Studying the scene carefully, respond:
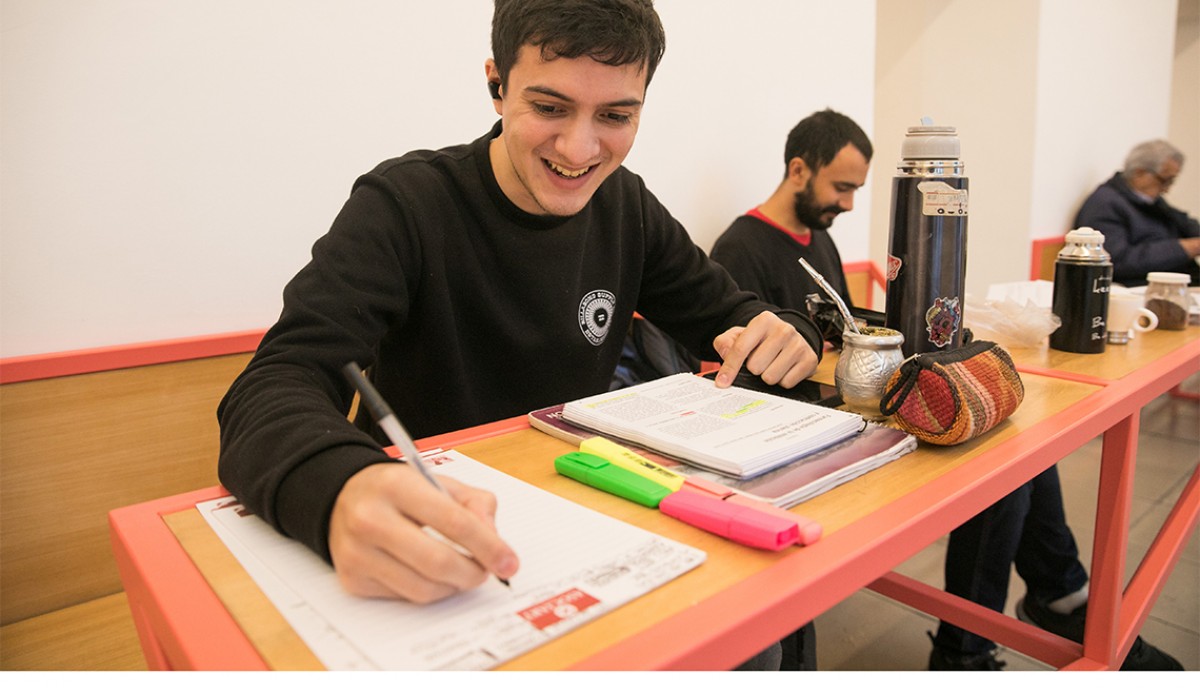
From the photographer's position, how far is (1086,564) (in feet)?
6.64

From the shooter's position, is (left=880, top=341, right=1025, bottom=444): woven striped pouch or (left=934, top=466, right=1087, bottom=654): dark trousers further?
(left=934, top=466, right=1087, bottom=654): dark trousers

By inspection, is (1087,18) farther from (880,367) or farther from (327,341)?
(327,341)

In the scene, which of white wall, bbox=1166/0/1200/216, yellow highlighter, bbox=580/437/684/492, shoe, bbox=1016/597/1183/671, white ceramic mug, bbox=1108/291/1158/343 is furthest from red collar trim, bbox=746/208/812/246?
white wall, bbox=1166/0/1200/216

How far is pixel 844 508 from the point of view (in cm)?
64

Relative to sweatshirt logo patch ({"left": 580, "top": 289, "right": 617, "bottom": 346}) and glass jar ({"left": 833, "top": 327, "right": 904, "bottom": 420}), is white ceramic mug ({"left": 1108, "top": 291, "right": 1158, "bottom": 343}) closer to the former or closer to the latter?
glass jar ({"left": 833, "top": 327, "right": 904, "bottom": 420})

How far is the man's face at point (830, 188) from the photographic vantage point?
206 centimetres

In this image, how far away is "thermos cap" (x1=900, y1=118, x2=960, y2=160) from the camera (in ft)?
2.98

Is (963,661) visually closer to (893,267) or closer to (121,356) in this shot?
(893,267)

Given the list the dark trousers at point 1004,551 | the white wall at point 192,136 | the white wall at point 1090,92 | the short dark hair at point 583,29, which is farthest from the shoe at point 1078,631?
the white wall at point 1090,92

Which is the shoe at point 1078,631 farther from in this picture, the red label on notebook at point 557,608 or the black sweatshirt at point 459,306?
the red label on notebook at point 557,608

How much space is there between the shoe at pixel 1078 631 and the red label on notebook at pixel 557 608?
139 cm

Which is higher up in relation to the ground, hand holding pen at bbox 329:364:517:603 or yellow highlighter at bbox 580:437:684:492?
hand holding pen at bbox 329:364:517:603

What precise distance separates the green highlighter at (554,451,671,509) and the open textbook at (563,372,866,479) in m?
0.07

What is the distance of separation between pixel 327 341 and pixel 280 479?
0.25 metres
